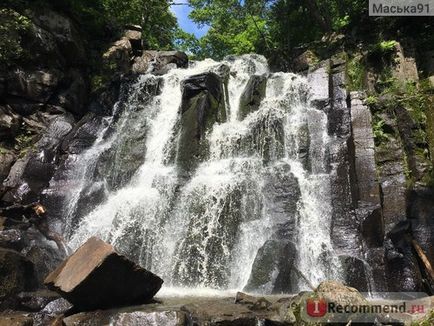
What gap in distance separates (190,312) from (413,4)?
56.9 feet

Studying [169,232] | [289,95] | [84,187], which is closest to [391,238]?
[169,232]

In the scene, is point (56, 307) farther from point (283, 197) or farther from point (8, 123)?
point (8, 123)

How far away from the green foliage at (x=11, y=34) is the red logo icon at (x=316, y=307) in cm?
1592

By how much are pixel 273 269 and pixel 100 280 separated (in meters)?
4.33

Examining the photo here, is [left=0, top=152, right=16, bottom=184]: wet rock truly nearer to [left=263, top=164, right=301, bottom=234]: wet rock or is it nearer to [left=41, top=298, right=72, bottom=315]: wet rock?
[left=41, top=298, right=72, bottom=315]: wet rock

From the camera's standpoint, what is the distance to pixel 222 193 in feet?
43.2

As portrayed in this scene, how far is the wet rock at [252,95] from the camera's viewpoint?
58.1 feet

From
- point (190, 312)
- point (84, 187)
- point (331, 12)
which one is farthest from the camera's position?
point (331, 12)

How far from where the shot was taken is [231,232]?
12180 mm

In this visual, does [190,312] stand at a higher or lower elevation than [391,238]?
lower

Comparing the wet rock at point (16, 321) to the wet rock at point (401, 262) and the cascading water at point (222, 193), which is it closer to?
the cascading water at point (222, 193)

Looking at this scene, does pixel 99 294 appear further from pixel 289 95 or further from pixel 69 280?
pixel 289 95

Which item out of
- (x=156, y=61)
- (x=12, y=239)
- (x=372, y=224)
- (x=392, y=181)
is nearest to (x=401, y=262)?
(x=372, y=224)

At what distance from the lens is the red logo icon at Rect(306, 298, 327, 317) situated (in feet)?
20.2
